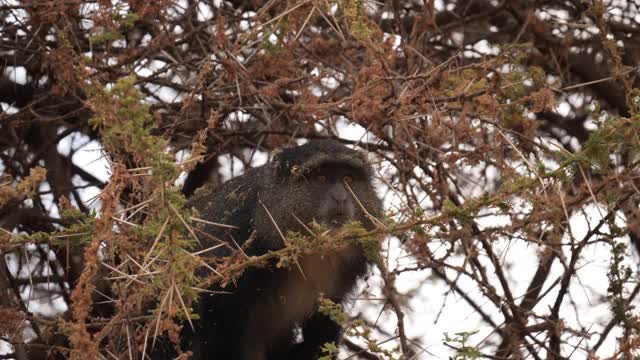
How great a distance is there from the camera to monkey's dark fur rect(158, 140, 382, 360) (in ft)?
15.8

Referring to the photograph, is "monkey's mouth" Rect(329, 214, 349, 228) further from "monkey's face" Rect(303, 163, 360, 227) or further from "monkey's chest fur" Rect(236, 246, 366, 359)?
"monkey's chest fur" Rect(236, 246, 366, 359)

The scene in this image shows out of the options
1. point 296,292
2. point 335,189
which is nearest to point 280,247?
point 296,292

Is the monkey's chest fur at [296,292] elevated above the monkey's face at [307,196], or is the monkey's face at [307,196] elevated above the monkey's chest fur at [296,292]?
the monkey's face at [307,196]

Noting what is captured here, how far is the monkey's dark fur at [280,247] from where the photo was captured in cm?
480

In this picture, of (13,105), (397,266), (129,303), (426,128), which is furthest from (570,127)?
(129,303)

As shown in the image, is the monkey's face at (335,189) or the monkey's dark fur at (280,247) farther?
the monkey's dark fur at (280,247)

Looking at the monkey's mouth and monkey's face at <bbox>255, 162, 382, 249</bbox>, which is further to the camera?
monkey's face at <bbox>255, 162, 382, 249</bbox>

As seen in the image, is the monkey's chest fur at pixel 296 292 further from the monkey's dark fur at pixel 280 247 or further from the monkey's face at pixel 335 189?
the monkey's face at pixel 335 189

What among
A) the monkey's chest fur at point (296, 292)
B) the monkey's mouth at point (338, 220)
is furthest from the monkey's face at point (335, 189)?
the monkey's chest fur at point (296, 292)

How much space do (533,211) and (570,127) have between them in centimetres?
295

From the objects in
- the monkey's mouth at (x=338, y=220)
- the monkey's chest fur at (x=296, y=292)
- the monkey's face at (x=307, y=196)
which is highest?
the monkey's face at (x=307, y=196)

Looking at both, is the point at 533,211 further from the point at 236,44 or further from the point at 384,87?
the point at 236,44

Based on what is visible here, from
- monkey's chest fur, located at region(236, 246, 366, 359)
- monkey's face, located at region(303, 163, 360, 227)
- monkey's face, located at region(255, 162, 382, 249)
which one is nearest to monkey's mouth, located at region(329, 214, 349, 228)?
monkey's face, located at region(303, 163, 360, 227)

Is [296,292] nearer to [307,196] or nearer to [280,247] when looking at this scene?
[280,247]
